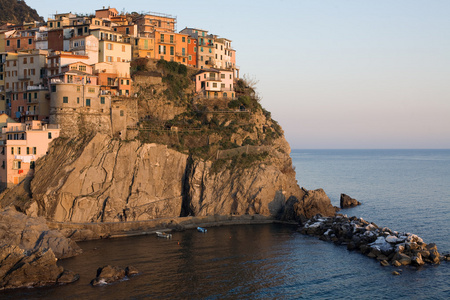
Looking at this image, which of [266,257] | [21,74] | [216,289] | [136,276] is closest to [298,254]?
[266,257]

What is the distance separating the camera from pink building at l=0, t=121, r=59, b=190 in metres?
73.3

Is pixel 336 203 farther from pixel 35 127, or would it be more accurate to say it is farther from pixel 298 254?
pixel 35 127

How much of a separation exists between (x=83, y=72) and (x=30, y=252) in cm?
3511

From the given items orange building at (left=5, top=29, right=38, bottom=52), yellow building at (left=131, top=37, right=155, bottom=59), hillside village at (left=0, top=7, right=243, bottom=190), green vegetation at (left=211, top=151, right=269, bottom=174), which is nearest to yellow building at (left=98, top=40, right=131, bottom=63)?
hillside village at (left=0, top=7, right=243, bottom=190)

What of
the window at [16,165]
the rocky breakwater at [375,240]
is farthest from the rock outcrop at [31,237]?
the rocky breakwater at [375,240]

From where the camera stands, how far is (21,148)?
7381cm

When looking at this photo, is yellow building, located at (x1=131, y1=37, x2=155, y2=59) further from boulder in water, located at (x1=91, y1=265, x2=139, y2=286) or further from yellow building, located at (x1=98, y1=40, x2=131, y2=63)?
boulder in water, located at (x1=91, y1=265, x2=139, y2=286)

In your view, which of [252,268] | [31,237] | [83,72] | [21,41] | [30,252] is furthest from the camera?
[21,41]

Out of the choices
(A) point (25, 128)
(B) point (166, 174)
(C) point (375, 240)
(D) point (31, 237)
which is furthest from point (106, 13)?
(C) point (375, 240)

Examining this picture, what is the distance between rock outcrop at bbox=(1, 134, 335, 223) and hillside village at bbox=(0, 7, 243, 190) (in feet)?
13.7

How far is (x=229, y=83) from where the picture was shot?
99188mm

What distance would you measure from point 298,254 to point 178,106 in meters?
39.7

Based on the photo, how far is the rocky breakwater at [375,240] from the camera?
56469 mm

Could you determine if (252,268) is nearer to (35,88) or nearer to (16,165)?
(16,165)
